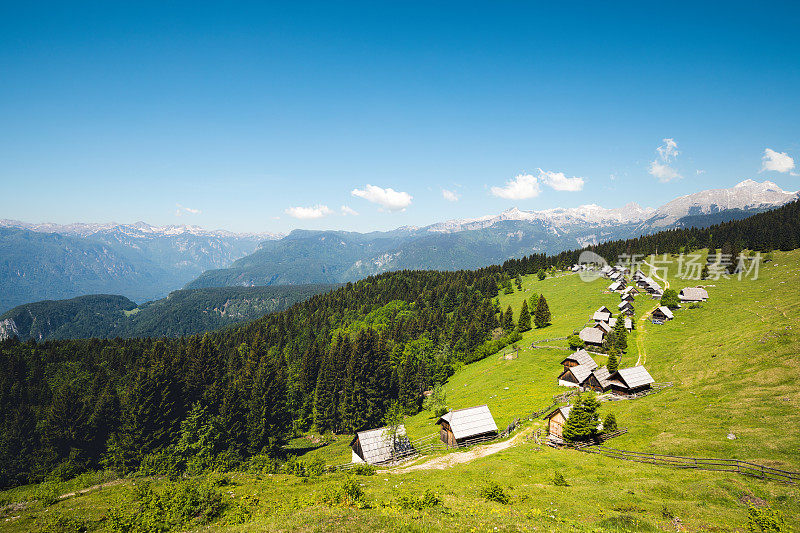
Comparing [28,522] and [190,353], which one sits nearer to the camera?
[28,522]

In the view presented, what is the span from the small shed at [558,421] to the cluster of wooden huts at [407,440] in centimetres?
825

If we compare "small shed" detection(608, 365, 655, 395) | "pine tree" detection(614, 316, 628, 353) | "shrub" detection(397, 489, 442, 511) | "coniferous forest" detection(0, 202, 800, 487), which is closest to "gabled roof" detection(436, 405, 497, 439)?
"small shed" detection(608, 365, 655, 395)

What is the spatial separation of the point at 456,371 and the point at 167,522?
270ft

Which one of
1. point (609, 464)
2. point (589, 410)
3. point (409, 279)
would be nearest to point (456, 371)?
point (589, 410)

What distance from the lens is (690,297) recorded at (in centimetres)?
9100

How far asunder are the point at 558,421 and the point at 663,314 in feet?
201

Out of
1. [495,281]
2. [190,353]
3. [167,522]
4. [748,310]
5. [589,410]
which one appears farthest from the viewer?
[495,281]

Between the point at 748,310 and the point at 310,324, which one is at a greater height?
the point at 748,310

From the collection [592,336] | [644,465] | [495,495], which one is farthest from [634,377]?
[495,495]

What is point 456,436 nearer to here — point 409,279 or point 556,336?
point 556,336

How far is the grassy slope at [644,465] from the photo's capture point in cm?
2175

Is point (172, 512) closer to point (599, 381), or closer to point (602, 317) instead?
point (599, 381)

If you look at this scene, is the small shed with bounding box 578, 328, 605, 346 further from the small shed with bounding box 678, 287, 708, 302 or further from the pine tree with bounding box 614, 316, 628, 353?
the small shed with bounding box 678, 287, 708, 302

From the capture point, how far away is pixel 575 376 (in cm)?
6131
